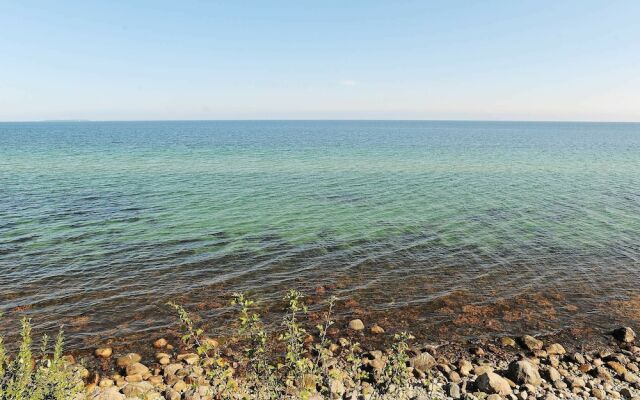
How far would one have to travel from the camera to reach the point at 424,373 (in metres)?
14.0

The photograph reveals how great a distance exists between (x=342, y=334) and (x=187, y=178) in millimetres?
43250

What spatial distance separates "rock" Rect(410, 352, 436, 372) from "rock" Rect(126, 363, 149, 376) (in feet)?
32.2

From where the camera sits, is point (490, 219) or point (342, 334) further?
point (490, 219)

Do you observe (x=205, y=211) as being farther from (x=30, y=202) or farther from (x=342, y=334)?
(x=342, y=334)

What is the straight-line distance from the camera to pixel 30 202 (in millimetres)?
37938

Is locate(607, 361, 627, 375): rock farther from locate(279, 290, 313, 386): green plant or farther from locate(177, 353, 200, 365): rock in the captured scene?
locate(177, 353, 200, 365): rock

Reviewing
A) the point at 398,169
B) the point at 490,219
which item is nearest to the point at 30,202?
the point at 490,219

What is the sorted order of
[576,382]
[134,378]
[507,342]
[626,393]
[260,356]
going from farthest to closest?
[507,342], [134,378], [576,382], [626,393], [260,356]

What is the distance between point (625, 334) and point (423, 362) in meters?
9.41

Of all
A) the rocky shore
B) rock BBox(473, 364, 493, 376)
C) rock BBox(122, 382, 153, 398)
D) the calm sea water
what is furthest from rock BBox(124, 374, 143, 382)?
rock BBox(473, 364, 493, 376)

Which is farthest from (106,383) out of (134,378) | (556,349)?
(556,349)

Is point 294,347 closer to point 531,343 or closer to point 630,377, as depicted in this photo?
point 531,343

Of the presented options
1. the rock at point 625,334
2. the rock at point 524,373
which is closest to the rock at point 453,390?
the rock at point 524,373

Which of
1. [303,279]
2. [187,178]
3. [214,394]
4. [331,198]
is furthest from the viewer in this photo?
[187,178]
